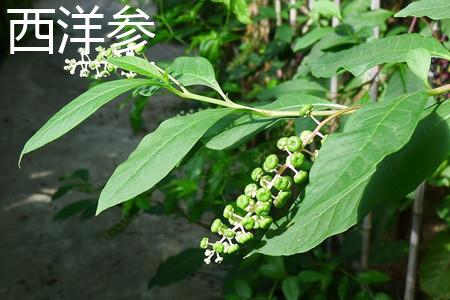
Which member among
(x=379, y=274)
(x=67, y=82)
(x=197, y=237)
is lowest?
(x=67, y=82)

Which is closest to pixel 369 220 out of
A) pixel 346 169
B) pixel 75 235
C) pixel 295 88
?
pixel 295 88

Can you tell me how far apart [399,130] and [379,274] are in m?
1.06

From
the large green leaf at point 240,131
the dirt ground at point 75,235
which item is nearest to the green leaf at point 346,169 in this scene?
the large green leaf at point 240,131

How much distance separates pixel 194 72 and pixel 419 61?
299 millimetres

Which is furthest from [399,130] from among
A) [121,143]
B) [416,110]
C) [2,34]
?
[2,34]

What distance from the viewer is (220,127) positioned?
32.6 inches

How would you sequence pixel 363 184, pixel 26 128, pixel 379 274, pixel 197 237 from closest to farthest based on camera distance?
pixel 363 184 → pixel 379 274 → pixel 197 237 → pixel 26 128

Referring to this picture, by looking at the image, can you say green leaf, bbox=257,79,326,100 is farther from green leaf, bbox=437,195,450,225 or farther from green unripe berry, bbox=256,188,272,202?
green unripe berry, bbox=256,188,272,202

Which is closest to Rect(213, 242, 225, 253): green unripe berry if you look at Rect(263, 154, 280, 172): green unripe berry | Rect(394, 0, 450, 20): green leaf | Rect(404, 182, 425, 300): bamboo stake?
Rect(263, 154, 280, 172): green unripe berry

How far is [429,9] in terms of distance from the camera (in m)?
0.74

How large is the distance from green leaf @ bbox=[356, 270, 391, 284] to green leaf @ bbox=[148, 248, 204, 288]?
52 cm

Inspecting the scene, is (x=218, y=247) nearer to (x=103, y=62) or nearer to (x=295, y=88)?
(x=103, y=62)

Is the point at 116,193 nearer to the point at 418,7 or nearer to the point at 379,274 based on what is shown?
the point at 418,7

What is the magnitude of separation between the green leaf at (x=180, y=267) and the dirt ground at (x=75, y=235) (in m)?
0.49
